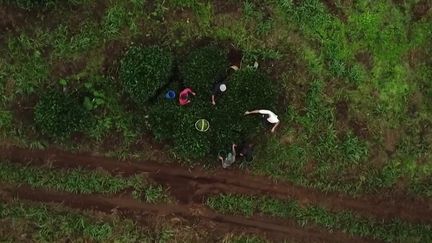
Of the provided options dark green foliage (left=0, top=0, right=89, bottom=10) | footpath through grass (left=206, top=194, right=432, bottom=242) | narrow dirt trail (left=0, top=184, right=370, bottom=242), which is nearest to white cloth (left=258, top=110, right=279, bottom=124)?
footpath through grass (left=206, top=194, right=432, bottom=242)

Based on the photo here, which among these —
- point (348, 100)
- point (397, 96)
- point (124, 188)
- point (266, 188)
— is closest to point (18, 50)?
point (124, 188)

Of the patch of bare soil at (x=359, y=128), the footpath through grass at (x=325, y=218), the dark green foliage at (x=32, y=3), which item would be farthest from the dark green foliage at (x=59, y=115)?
the patch of bare soil at (x=359, y=128)

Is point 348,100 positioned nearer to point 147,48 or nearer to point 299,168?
point 299,168

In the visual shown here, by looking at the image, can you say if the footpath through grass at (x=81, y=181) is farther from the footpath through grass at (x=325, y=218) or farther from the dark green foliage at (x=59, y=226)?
the footpath through grass at (x=325, y=218)

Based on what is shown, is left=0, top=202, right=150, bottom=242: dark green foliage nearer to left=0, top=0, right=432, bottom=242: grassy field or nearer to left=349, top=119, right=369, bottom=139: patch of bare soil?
left=0, top=0, right=432, bottom=242: grassy field

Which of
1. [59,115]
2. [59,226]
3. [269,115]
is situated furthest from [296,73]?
[59,226]
